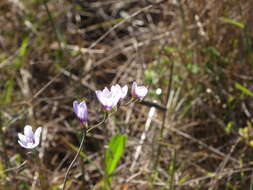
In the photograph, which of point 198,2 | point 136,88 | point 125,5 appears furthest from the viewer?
point 125,5

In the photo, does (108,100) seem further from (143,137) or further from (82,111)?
(143,137)

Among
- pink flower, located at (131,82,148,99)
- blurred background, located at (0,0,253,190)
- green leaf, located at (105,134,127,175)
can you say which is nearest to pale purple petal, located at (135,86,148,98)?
pink flower, located at (131,82,148,99)

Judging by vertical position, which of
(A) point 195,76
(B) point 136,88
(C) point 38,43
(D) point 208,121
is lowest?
(D) point 208,121

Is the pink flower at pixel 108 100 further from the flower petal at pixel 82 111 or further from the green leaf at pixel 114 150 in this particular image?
the green leaf at pixel 114 150

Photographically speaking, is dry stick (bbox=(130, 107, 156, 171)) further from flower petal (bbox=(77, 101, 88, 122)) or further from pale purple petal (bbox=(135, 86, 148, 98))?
flower petal (bbox=(77, 101, 88, 122))

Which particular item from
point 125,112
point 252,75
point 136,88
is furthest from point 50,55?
point 136,88

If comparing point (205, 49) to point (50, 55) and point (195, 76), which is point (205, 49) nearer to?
point (195, 76)

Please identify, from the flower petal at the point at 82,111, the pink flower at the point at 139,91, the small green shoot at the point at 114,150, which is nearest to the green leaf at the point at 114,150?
the small green shoot at the point at 114,150
